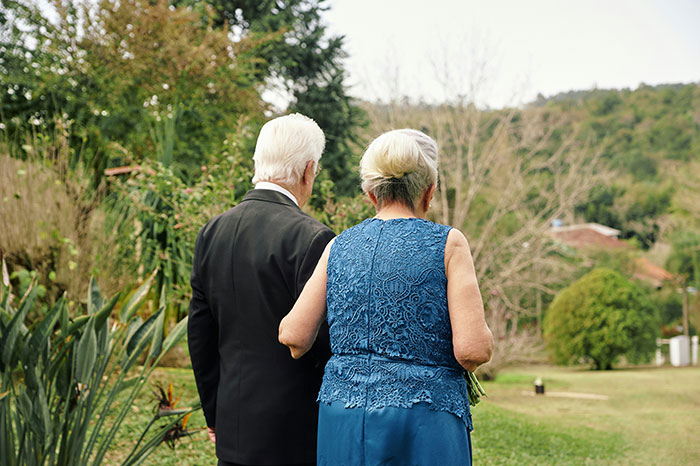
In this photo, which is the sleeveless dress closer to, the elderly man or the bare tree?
the elderly man

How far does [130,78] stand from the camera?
12.2 meters

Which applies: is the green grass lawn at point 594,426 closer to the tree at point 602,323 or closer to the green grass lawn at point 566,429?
the green grass lawn at point 566,429

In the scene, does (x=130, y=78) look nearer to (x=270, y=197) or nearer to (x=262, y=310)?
(x=270, y=197)

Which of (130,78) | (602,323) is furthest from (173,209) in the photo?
(602,323)

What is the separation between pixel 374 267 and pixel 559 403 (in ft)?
31.1

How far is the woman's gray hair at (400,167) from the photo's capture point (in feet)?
6.03

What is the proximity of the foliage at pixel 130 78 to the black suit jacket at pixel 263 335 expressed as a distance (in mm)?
9698

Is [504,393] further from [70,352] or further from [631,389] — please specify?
[70,352]

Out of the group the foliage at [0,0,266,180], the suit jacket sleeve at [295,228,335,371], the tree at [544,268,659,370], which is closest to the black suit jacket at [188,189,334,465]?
the suit jacket sleeve at [295,228,335,371]

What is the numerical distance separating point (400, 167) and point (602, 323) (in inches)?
671

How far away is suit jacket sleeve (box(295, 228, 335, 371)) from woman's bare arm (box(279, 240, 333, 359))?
85mm

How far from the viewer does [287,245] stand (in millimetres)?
2016

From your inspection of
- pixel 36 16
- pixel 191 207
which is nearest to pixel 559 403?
pixel 191 207

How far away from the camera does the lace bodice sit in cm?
169
